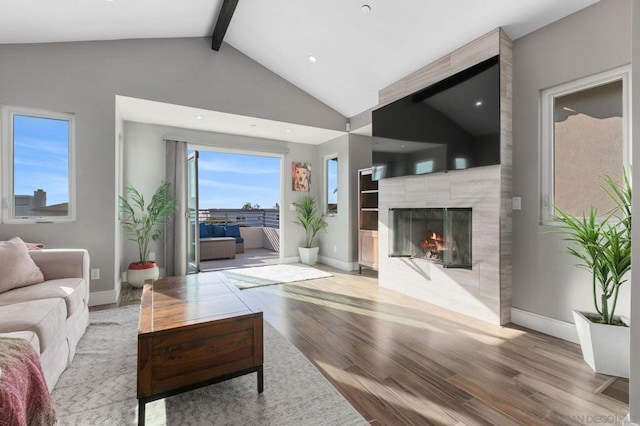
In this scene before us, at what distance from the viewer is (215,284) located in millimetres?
2393

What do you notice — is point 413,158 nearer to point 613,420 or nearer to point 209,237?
point 613,420

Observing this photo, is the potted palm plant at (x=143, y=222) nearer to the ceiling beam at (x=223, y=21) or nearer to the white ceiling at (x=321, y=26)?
the white ceiling at (x=321, y=26)

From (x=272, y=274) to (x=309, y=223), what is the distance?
4.66 feet

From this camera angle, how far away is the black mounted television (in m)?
2.81

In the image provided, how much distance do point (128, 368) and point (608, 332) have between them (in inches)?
126

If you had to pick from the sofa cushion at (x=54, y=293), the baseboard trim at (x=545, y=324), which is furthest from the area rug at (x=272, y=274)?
the baseboard trim at (x=545, y=324)

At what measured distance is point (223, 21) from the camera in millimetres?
3477

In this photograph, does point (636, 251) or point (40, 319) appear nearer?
point (636, 251)

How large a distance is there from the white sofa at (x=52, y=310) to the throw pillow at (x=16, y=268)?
0.17ft

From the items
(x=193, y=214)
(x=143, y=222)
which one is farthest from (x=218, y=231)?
(x=143, y=222)

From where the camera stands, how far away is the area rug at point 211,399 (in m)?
1.51

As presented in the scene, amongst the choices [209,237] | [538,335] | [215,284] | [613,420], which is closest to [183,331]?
[215,284]

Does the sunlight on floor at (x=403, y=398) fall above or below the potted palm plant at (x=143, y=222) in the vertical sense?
below

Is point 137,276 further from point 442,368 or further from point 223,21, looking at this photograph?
point 442,368
